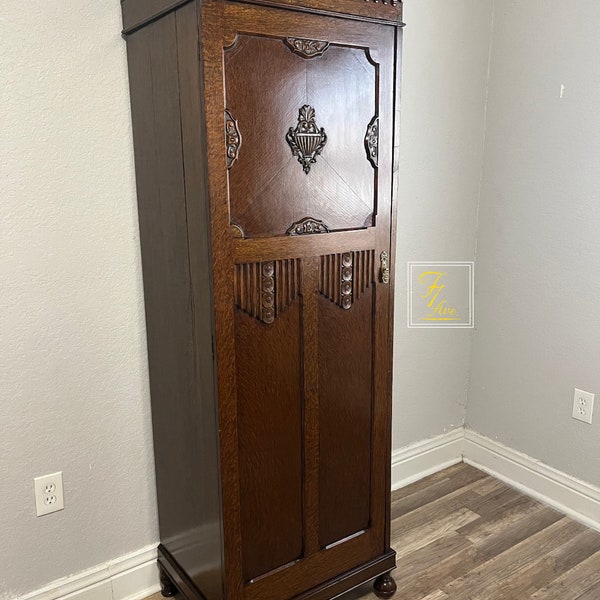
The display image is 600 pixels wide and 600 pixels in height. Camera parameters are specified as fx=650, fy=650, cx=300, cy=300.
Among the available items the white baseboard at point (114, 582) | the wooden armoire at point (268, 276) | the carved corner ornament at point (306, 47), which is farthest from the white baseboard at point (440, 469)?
the carved corner ornament at point (306, 47)

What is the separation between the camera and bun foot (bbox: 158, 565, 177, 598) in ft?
6.37

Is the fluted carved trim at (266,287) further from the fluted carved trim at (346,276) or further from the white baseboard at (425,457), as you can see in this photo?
the white baseboard at (425,457)

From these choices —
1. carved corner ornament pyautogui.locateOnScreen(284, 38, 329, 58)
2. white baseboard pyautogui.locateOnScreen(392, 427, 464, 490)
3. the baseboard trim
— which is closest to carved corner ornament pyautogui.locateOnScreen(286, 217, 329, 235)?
carved corner ornament pyautogui.locateOnScreen(284, 38, 329, 58)

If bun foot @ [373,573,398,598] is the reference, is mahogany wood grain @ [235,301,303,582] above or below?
above

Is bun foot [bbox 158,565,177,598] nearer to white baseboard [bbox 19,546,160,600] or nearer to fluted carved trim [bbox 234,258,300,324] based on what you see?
white baseboard [bbox 19,546,160,600]

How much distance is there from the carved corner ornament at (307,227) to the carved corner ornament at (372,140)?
0.22 m

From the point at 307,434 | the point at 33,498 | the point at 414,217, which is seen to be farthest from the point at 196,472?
the point at 414,217

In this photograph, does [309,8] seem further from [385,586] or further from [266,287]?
[385,586]

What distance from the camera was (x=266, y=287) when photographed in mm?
1504

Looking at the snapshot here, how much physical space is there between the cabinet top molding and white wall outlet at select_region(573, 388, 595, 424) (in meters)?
1.44

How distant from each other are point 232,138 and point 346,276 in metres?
0.47

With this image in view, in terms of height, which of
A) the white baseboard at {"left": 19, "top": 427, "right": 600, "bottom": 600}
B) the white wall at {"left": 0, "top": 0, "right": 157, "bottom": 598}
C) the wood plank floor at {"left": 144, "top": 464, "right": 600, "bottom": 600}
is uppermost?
the white wall at {"left": 0, "top": 0, "right": 157, "bottom": 598}

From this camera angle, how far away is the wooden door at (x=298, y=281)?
4.59ft

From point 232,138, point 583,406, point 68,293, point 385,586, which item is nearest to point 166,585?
point 385,586
